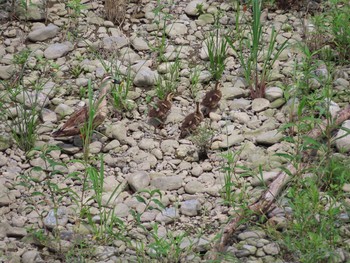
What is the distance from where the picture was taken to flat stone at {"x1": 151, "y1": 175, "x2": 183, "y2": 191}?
5.43 metres

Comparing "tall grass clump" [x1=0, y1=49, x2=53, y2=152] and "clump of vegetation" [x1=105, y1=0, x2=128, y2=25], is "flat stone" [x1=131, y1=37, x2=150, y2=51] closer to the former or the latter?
"clump of vegetation" [x1=105, y1=0, x2=128, y2=25]

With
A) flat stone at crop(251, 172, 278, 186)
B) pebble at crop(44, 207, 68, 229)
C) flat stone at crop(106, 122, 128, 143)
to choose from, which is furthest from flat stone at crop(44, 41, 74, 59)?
flat stone at crop(251, 172, 278, 186)

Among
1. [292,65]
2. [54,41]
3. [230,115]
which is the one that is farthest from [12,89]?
[292,65]

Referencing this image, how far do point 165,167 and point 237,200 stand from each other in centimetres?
63

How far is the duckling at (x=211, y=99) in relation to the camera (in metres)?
6.00

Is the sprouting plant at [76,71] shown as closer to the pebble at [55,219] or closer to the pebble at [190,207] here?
the pebble at [55,219]

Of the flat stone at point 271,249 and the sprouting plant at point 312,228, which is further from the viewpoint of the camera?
the flat stone at point 271,249

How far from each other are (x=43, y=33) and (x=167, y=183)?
2.10 m

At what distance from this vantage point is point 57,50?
6645 millimetres

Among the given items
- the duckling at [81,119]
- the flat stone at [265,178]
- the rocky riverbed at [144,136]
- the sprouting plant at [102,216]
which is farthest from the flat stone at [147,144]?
the flat stone at [265,178]

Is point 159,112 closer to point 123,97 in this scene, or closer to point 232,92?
point 123,97

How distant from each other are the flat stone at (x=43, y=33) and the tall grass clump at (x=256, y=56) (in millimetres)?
1489

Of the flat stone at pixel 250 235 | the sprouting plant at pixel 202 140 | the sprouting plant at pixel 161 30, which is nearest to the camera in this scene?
the flat stone at pixel 250 235

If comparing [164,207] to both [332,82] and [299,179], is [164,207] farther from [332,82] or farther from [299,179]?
[332,82]
